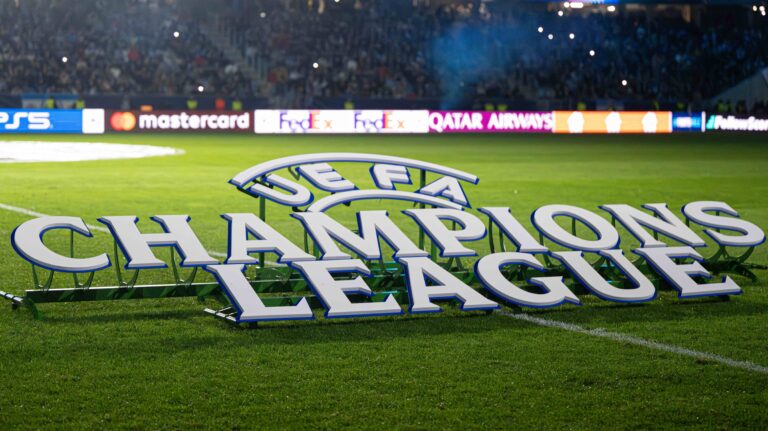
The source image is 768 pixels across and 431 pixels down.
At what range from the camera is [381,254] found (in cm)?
782

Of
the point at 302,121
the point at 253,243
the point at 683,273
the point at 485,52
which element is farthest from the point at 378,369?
the point at 485,52

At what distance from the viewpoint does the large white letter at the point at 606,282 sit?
7.79 meters

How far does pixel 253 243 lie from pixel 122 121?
3206 centimetres

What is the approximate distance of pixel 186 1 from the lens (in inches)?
1864

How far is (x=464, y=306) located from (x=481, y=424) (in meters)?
2.30

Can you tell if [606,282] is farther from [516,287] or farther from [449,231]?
[449,231]

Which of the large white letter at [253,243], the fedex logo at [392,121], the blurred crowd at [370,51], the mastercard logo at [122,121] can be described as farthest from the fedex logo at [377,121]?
the large white letter at [253,243]

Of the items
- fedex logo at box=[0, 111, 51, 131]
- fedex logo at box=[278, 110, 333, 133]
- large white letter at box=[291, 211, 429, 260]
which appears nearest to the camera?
large white letter at box=[291, 211, 429, 260]

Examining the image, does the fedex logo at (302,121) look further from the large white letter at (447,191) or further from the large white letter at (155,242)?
the large white letter at (155,242)

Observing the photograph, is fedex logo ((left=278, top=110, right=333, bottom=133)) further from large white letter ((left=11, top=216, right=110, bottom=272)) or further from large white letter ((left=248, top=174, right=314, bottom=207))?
large white letter ((left=11, top=216, right=110, bottom=272))

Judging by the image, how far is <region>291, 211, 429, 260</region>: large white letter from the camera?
24.5 ft

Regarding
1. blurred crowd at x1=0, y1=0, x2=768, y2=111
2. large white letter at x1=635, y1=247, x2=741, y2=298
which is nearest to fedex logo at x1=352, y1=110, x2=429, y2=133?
blurred crowd at x1=0, y1=0, x2=768, y2=111

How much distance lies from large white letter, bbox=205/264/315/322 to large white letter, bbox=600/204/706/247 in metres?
2.56

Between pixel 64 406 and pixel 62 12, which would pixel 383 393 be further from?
pixel 62 12
